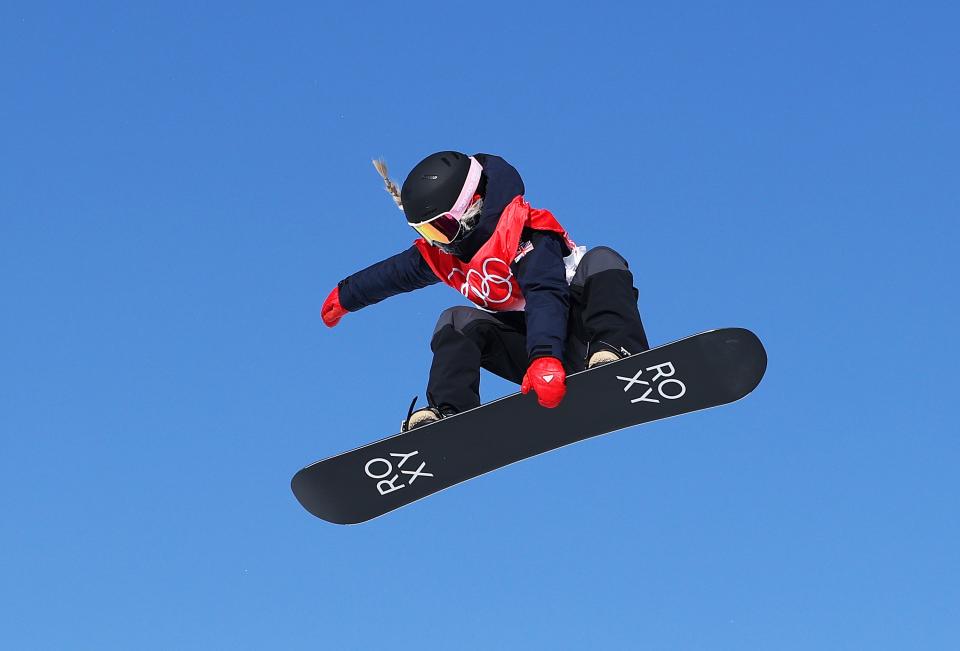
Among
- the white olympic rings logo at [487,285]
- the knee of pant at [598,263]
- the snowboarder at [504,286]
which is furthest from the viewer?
the knee of pant at [598,263]

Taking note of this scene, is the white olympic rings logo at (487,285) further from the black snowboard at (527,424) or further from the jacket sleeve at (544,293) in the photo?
the black snowboard at (527,424)

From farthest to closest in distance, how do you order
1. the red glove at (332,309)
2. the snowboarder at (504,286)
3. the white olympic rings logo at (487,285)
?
the red glove at (332,309) → the white olympic rings logo at (487,285) → the snowboarder at (504,286)

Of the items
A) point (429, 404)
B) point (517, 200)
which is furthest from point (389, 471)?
point (517, 200)

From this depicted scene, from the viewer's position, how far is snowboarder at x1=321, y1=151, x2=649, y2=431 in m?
9.00

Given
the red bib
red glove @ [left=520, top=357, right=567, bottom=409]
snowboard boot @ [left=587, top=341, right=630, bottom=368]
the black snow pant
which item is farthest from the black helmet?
snowboard boot @ [left=587, top=341, right=630, bottom=368]

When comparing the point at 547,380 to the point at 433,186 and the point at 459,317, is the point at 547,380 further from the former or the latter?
the point at 433,186

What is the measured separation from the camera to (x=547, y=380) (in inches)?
338

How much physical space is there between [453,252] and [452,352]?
68 cm

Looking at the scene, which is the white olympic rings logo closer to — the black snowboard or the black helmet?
the black helmet

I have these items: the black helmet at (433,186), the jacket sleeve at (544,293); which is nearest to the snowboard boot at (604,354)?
the jacket sleeve at (544,293)

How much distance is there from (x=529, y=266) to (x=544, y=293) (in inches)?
9.3

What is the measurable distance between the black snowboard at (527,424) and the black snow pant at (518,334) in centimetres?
24

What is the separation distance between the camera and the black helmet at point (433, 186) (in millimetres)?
9031

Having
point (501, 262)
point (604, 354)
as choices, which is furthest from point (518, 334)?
point (604, 354)
